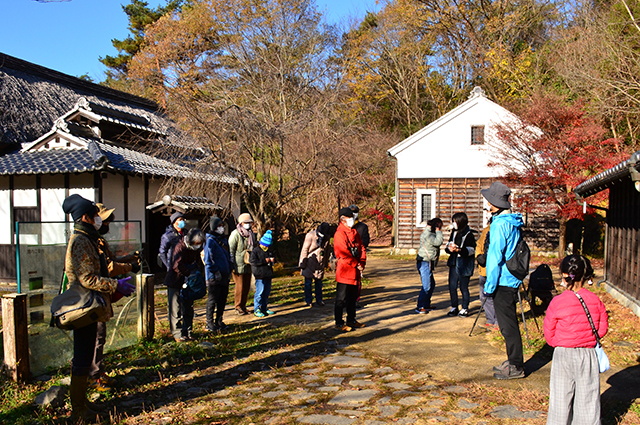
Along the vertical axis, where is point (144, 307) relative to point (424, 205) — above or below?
below

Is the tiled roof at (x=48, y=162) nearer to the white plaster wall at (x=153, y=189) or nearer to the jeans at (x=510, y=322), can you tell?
the white plaster wall at (x=153, y=189)

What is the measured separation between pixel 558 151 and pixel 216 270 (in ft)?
42.7

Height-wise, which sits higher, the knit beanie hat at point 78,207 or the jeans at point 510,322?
the knit beanie hat at point 78,207

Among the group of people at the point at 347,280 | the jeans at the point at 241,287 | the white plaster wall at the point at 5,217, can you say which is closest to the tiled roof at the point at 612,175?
the group of people at the point at 347,280

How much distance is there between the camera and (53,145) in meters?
14.2

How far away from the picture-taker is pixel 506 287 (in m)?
5.22

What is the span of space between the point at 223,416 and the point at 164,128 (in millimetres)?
15721

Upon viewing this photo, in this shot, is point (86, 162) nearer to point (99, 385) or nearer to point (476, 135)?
point (99, 385)

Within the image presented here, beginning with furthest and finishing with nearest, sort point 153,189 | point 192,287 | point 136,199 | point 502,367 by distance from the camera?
point 153,189
point 136,199
point 192,287
point 502,367

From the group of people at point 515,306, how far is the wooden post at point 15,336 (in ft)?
16.5

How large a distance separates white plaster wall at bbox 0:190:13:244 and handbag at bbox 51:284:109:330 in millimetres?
11753

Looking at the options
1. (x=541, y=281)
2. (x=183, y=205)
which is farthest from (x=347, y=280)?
(x=183, y=205)

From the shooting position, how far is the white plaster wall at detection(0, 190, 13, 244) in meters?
14.1

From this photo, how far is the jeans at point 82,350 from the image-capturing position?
4.28m
